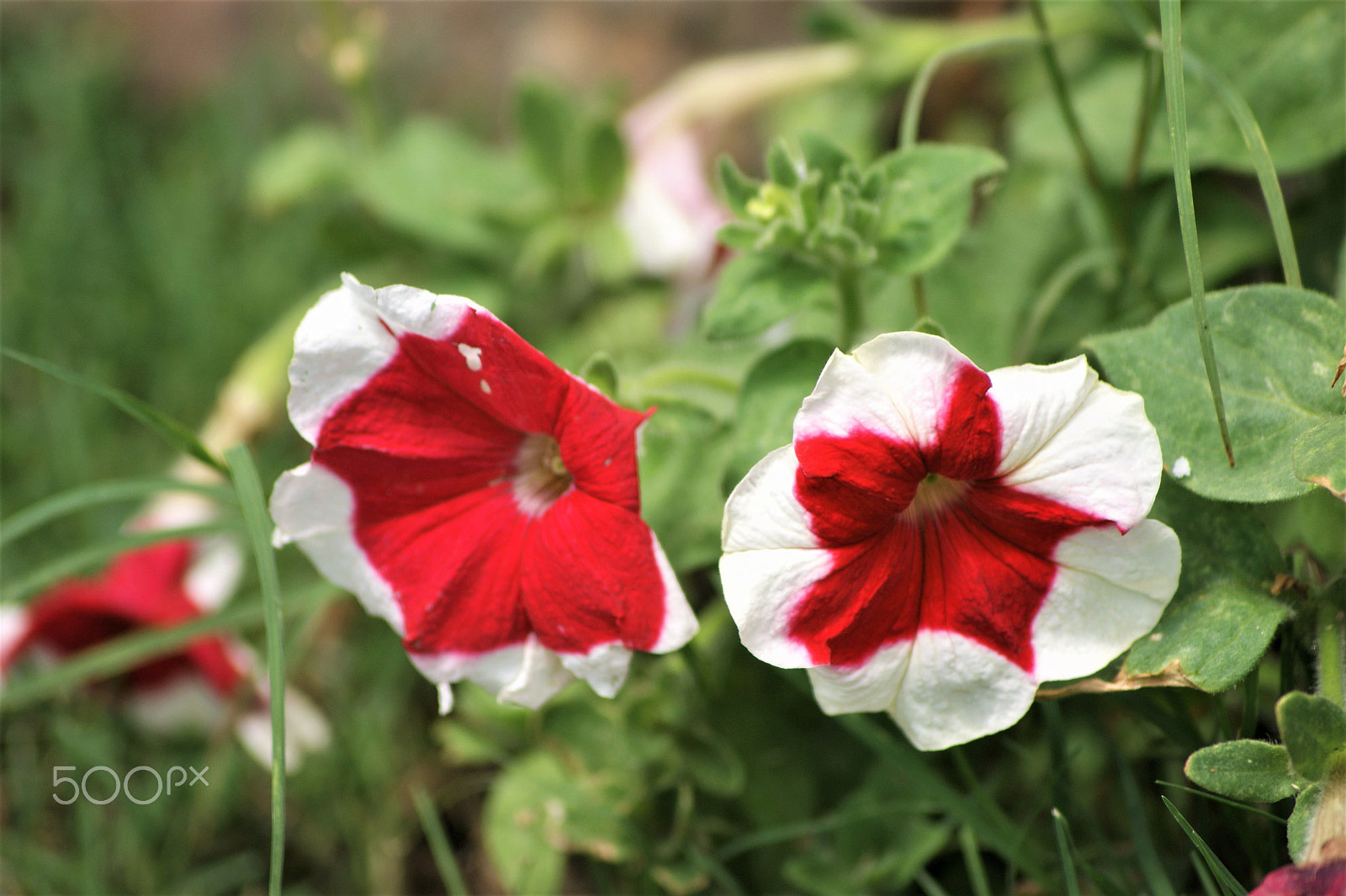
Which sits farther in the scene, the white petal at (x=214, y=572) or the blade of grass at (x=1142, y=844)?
the white petal at (x=214, y=572)

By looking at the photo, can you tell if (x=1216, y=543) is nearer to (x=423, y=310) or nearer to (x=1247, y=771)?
(x=1247, y=771)

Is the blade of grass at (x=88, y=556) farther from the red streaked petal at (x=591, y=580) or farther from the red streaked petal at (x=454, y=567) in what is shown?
the red streaked petal at (x=591, y=580)

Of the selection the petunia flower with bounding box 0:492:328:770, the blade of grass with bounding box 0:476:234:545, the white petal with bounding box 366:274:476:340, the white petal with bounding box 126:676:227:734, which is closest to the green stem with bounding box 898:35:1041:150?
the white petal with bounding box 366:274:476:340

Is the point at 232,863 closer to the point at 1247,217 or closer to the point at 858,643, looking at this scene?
the point at 858,643

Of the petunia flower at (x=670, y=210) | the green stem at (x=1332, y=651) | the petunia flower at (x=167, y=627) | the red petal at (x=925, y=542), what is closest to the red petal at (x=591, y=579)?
the red petal at (x=925, y=542)

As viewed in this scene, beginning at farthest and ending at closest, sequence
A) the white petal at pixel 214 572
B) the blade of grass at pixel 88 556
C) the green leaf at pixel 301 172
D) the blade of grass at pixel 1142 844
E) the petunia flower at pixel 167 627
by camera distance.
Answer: the green leaf at pixel 301 172 → the white petal at pixel 214 572 → the petunia flower at pixel 167 627 → the blade of grass at pixel 88 556 → the blade of grass at pixel 1142 844

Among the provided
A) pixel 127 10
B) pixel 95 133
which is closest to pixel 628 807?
pixel 95 133
